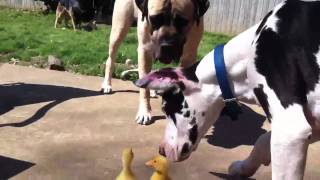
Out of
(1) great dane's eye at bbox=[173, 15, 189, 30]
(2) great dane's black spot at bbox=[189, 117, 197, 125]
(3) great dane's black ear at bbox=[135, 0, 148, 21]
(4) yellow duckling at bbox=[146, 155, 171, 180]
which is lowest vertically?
(4) yellow duckling at bbox=[146, 155, 171, 180]

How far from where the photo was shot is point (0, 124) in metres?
5.19

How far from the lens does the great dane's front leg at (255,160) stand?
12.8ft

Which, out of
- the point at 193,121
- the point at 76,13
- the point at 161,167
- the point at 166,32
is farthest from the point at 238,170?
the point at 76,13

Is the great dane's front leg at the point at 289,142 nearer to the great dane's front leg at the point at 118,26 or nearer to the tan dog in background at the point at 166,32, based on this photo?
the tan dog in background at the point at 166,32

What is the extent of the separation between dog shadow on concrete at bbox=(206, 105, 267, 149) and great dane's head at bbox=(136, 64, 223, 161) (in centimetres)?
143

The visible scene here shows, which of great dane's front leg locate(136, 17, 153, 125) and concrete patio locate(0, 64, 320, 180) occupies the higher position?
great dane's front leg locate(136, 17, 153, 125)

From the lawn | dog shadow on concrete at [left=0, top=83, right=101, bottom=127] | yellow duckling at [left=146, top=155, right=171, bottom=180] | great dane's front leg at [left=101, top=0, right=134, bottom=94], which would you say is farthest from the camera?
the lawn

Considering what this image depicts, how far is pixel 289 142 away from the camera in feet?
9.62

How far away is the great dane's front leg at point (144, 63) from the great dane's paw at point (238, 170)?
1336 millimetres

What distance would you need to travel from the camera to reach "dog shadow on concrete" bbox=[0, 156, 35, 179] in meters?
4.14

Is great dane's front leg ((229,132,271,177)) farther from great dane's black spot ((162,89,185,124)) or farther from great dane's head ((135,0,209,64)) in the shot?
great dane's head ((135,0,209,64))

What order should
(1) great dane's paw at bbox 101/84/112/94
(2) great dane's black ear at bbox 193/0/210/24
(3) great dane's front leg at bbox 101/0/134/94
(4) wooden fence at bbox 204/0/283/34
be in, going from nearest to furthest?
(2) great dane's black ear at bbox 193/0/210/24, (3) great dane's front leg at bbox 101/0/134/94, (1) great dane's paw at bbox 101/84/112/94, (4) wooden fence at bbox 204/0/283/34

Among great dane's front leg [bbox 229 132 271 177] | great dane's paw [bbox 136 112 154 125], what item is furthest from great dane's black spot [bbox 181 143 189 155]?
great dane's paw [bbox 136 112 154 125]

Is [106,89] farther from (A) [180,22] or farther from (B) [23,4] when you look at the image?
(B) [23,4]
